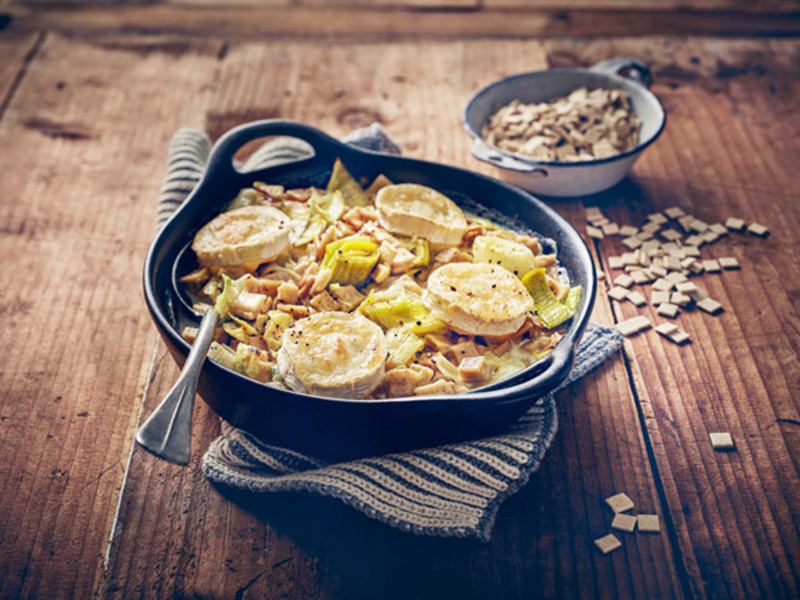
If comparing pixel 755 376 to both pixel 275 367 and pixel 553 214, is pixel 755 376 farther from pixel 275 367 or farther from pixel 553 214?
Result: pixel 275 367

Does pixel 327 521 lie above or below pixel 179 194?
below

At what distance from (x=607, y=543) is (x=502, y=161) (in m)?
1.12

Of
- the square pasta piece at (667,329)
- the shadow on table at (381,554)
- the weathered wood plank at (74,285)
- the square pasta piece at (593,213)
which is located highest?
the square pasta piece at (667,329)

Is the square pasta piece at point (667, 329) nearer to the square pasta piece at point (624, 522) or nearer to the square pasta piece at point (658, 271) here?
the square pasta piece at point (658, 271)

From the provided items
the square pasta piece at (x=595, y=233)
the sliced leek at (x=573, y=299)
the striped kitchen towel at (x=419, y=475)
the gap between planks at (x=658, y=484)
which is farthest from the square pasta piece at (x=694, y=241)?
the striped kitchen towel at (x=419, y=475)

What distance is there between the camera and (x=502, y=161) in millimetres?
2088

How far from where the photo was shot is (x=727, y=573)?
53.6 inches

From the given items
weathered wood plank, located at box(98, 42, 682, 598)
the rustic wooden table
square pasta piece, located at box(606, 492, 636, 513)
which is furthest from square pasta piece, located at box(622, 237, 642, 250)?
square pasta piece, located at box(606, 492, 636, 513)

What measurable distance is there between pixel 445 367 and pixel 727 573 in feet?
2.16

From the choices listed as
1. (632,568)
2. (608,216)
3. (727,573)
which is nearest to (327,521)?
(632,568)

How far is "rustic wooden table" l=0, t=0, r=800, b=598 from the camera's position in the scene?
4.60ft

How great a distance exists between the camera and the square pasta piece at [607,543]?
139 cm

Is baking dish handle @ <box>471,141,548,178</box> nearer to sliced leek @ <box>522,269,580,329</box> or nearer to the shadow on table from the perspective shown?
sliced leek @ <box>522,269,580,329</box>

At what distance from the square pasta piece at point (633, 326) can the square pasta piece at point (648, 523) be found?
0.55m
